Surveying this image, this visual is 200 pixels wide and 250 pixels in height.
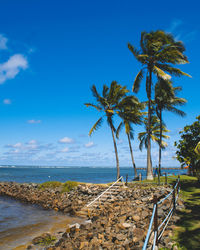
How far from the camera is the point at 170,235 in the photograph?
7395mm

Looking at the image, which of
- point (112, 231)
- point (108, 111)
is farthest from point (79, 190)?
point (112, 231)

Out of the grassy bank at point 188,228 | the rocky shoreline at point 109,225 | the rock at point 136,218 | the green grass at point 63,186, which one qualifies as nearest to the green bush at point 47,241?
the rocky shoreline at point 109,225

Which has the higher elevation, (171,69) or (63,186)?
(171,69)

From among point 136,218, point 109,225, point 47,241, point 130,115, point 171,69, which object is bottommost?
point 47,241

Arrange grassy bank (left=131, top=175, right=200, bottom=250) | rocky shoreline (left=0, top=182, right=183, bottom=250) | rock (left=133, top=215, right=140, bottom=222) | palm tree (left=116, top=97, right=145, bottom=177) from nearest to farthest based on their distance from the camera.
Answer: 1. grassy bank (left=131, top=175, right=200, bottom=250)
2. rocky shoreline (left=0, top=182, right=183, bottom=250)
3. rock (left=133, top=215, right=140, bottom=222)
4. palm tree (left=116, top=97, right=145, bottom=177)

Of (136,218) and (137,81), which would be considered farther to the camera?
(137,81)

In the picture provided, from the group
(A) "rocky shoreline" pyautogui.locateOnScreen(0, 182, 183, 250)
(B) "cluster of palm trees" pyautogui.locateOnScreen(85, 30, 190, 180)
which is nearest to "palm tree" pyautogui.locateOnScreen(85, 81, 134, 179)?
(B) "cluster of palm trees" pyautogui.locateOnScreen(85, 30, 190, 180)

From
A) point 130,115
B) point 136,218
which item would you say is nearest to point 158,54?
point 130,115

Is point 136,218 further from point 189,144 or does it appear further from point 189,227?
point 189,144

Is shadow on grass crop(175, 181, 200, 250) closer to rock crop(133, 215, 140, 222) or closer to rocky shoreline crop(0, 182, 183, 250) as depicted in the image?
rocky shoreline crop(0, 182, 183, 250)

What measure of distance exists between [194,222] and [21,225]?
10.3 meters

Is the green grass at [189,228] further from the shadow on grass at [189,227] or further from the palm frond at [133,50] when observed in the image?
the palm frond at [133,50]

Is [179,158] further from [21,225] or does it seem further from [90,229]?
[21,225]

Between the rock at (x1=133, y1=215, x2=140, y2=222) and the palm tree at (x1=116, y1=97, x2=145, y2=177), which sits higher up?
the palm tree at (x1=116, y1=97, x2=145, y2=177)
